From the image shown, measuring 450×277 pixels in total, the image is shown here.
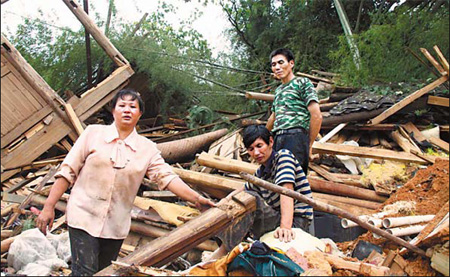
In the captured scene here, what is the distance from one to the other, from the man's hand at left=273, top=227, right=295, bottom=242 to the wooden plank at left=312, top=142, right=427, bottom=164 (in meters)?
2.72

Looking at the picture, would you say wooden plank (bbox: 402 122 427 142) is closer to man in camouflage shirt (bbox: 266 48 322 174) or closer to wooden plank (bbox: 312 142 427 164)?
wooden plank (bbox: 312 142 427 164)

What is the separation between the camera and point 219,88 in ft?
29.4

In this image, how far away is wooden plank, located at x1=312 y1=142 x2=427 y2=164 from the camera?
180 inches

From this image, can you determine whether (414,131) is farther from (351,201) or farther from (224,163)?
(224,163)

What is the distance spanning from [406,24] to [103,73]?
472 cm

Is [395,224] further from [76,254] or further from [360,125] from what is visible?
[360,125]

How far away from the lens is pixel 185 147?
245 inches

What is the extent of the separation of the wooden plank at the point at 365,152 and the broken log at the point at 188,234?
285 cm

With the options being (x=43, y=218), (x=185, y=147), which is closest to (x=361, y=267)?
(x=43, y=218)

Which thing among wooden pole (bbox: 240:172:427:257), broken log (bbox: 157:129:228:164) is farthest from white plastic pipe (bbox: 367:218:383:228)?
broken log (bbox: 157:129:228:164)

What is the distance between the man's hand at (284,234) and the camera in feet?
7.68

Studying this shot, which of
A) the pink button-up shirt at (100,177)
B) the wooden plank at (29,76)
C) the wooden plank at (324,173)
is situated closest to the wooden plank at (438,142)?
the wooden plank at (324,173)

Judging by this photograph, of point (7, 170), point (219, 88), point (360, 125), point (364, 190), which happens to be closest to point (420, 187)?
point (364, 190)

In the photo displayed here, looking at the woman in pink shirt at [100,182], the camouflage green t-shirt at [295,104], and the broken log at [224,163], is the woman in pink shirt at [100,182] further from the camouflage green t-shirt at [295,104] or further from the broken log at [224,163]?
the broken log at [224,163]
